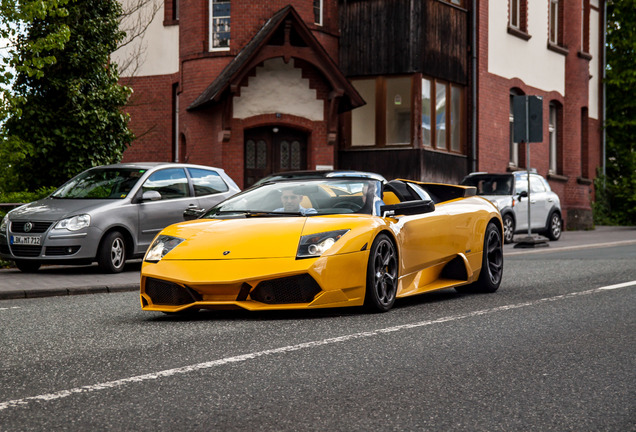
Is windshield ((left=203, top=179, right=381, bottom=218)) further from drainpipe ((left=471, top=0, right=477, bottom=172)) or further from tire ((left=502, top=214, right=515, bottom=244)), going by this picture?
drainpipe ((left=471, top=0, right=477, bottom=172))

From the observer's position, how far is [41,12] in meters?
15.8

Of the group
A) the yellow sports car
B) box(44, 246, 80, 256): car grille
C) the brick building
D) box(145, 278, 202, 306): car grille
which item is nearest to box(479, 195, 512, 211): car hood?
the brick building

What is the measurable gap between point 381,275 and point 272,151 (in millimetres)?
16115

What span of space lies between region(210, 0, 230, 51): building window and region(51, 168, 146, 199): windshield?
31.9 feet

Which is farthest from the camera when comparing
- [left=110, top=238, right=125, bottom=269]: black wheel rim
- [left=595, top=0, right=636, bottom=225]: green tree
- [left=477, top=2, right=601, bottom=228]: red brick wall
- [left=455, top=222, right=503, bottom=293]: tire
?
[left=595, top=0, right=636, bottom=225]: green tree

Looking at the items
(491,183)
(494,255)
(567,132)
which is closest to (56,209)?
(494,255)

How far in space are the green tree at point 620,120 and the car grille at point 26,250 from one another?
26.6 meters

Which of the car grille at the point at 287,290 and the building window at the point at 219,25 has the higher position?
the building window at the point at 219,25

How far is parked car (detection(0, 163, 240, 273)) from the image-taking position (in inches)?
541

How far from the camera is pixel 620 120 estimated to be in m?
38.0

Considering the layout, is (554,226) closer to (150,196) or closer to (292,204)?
(150,196)

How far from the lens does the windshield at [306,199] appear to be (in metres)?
9.05

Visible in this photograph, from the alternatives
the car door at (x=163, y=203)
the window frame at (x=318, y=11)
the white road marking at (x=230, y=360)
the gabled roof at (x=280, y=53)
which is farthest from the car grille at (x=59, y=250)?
the window frame at (x=318, y=11)

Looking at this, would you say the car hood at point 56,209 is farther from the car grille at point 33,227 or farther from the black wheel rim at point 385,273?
the black wheel rim at point 385,273
